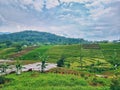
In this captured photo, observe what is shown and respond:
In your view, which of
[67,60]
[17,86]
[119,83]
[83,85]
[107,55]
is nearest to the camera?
[119,83]

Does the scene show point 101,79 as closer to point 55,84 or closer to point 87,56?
point 55,84

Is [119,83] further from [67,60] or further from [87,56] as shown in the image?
[87,56]

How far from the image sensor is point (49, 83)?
314 feet

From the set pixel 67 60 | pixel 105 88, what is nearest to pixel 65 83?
pixel 105 88

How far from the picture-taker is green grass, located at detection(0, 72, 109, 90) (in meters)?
89.3

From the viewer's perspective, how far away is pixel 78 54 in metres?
197

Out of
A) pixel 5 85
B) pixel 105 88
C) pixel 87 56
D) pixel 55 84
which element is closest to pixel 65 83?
pixel 55 84

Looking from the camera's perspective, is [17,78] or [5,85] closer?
[5,85]

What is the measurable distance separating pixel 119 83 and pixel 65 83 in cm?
1945

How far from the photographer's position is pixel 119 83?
83938 millimetres

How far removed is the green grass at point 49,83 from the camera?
293 ft

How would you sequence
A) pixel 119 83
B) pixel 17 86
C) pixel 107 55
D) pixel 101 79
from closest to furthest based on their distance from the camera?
pixel 119 83 → pixel 17 86 → pixel 101 79 → pixel 107 55

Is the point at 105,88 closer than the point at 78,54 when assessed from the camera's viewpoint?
Yes

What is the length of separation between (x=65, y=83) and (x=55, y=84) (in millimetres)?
3339
